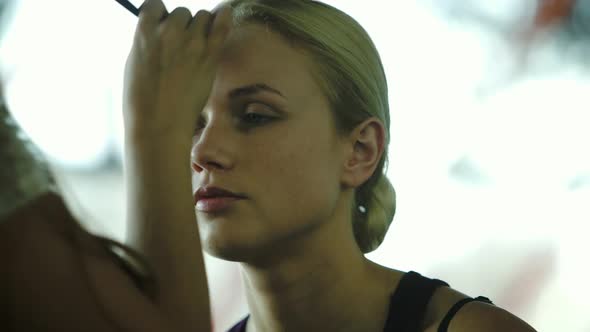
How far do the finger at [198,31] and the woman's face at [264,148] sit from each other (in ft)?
1.04

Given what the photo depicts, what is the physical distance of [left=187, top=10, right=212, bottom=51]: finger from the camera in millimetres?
561

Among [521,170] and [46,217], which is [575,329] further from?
[46,217]

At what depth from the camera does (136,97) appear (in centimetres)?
53

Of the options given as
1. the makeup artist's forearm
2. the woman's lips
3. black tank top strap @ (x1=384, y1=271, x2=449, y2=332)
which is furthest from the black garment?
the makeup artist's forearm

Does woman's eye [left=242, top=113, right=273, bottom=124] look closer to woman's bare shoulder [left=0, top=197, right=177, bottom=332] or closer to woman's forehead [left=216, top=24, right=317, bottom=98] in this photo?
woman's forehead [left=216, top=24, right=317, bottom=98]

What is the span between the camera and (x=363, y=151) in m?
1.03

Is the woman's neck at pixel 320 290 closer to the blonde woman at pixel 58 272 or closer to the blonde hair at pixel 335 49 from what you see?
the blonde hair at pixel 335 49

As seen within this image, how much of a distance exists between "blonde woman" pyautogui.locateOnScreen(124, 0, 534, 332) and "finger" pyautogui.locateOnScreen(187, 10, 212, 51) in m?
0.28

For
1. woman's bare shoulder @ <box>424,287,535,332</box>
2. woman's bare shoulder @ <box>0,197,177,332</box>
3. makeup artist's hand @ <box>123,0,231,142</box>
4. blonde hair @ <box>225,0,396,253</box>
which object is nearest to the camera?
woman's bare shoulder @ <box>0,197,177,332</box>

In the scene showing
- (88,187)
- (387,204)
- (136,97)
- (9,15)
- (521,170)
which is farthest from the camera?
(521,170)

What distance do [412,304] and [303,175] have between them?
222mm

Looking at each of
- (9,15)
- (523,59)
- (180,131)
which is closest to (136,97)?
(180,131)

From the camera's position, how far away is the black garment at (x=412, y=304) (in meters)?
0.90

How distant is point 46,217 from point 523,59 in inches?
60.0
